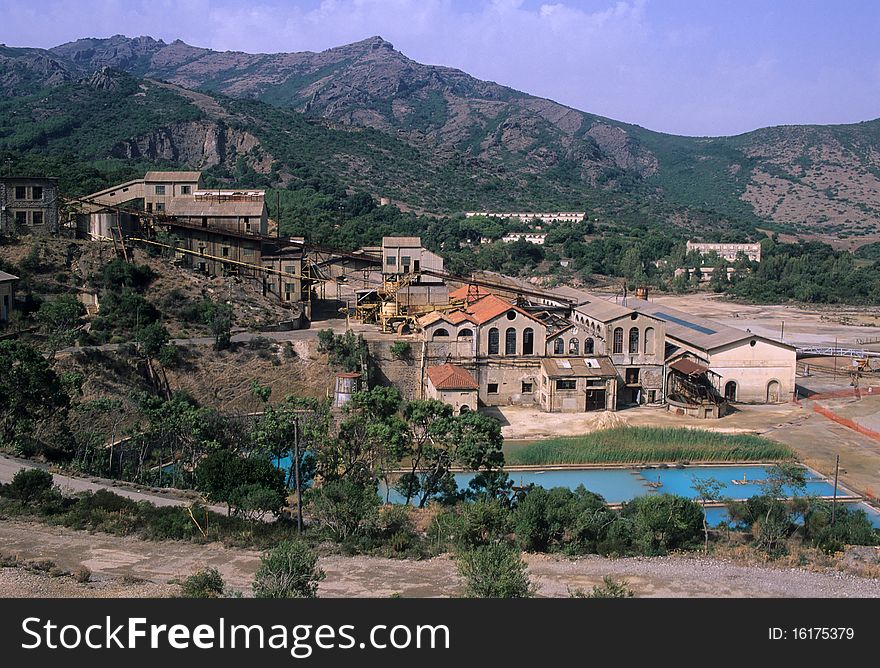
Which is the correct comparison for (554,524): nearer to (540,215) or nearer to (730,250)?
(730,250)

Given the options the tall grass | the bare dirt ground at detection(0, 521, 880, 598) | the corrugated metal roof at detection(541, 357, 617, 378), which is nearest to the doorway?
the corrugated metal roof at detection(541, 357, 617, 378)

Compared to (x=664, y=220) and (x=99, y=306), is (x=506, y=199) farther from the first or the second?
(x=99, y=306)

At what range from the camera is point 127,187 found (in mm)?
56344

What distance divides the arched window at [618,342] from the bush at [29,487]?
2653 cm

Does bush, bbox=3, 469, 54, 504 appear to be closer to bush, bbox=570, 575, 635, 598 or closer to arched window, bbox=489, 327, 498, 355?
bush, bbox=570, 575, 635, 598

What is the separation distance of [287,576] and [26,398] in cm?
1756

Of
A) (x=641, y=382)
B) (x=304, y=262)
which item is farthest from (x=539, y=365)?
(x=304, y=262)

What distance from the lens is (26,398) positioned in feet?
97.8

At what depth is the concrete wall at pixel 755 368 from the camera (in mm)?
43781

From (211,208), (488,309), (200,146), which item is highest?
(200,146)

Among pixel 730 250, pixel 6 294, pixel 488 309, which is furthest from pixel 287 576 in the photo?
pixel 730 250

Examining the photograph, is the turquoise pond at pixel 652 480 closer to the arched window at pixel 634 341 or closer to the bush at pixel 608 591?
the arched window at pixel 634 341
